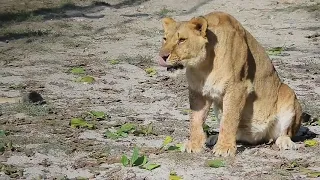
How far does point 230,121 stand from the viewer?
609cm

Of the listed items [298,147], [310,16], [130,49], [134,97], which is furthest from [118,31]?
[298,147]

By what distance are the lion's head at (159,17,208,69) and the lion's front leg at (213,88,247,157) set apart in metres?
0.45

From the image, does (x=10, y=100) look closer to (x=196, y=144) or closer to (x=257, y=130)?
(x=196, y=144)

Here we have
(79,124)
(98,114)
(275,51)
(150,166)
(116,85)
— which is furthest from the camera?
(275,51)

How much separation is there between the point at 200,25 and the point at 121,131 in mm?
1480

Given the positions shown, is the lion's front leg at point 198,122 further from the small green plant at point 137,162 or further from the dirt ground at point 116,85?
the small green plant at point 137,162

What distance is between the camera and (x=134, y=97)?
28.3 feet

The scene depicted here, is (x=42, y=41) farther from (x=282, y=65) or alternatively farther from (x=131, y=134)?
(x=131, y=134)

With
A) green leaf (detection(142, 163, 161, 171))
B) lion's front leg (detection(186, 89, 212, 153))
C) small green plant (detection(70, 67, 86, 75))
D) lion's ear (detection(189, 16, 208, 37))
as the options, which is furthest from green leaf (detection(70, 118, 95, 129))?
small green plant (detection(70, 67, 86, 75))

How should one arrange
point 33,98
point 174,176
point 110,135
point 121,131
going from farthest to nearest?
point 33,98 < point 121,131 < point 110,135 < point 174,176

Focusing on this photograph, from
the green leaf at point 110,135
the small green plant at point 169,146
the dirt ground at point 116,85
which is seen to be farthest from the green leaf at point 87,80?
the small green plant at point 169,146

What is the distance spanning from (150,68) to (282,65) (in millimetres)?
1800

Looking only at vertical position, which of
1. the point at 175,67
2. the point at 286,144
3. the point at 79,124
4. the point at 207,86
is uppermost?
the point at 175,67

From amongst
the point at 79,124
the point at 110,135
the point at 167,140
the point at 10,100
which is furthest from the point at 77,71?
the point at 167,140
